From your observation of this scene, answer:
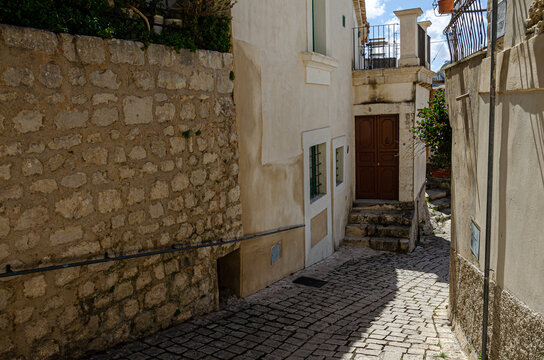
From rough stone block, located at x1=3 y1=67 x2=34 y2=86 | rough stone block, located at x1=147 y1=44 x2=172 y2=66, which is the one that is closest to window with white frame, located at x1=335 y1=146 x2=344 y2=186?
rough stone block, located at x1=147 y1=44 x2=172 y2=66

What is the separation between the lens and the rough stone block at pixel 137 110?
4.54 metres

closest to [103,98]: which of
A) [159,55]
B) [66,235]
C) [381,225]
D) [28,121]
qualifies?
[28,121]

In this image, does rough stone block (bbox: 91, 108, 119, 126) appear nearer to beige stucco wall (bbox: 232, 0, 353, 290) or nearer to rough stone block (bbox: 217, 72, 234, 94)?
rough stone block (bbox: 217, 72, 234, 94)

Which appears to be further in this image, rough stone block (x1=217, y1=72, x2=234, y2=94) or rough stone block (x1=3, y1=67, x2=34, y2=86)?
rough stone block (x1=217, y1=72, x2=234, y2=94)

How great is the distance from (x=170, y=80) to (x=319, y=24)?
525cm

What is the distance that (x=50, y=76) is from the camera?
3.84m

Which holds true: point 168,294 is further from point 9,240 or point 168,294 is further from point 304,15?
point 304,15

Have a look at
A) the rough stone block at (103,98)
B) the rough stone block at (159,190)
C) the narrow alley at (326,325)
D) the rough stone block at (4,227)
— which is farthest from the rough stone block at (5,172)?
the narrow alley at (326,325)

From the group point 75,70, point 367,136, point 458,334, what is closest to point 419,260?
point 367,136

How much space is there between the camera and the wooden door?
12180mm

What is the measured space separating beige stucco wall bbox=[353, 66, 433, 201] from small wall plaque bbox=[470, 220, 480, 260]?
23.7 feet

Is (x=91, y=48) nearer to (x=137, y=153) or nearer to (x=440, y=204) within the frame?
(x=137, y=153)

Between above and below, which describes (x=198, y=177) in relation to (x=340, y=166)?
above

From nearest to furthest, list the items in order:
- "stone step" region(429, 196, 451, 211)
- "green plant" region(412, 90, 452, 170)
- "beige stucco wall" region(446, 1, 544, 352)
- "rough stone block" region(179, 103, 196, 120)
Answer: "beige stucco wall" region(446, 1, 544, 352), "rough stone block" region(179, 103, 196, 120), "green plant" region(412, 90, 452, 170), "stone step" region(429, 196, 451, 211)
